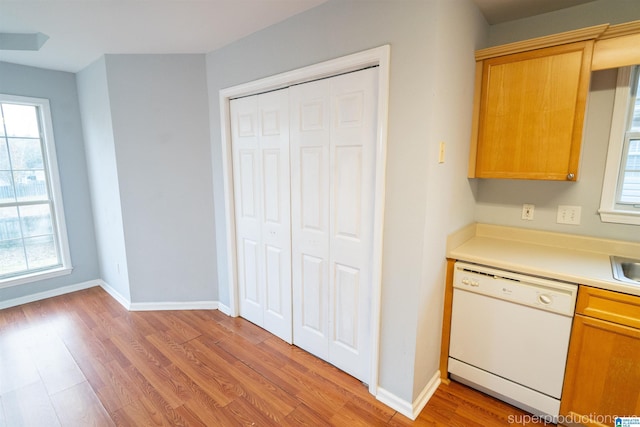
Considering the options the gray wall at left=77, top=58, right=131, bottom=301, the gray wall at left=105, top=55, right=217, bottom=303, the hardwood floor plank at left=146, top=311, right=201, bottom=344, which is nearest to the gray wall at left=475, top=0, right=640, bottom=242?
the gray wall at left=105, top=55, right=217, bottom=303

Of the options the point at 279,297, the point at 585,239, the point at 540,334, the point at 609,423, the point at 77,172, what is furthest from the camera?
the point at 77,172

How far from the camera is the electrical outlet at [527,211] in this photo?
215 cm

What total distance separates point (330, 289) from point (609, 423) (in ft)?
5.39

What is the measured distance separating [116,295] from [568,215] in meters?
4.39

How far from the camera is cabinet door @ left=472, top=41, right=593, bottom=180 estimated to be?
1713 mm

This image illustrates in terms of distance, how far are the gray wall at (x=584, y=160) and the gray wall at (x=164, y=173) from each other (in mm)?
2613

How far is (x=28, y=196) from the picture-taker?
3328 mm

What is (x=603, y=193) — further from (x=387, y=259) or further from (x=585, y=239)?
(x=387, y=259)

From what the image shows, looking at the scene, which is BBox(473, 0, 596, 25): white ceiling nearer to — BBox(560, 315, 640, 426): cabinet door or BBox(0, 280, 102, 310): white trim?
BBox(560, 315, 640, 426): cabinet door

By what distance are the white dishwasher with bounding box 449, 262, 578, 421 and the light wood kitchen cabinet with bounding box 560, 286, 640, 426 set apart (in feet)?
0.15

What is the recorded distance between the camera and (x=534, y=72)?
5.93ft

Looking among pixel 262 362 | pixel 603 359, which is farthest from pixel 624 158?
pixel 262 362

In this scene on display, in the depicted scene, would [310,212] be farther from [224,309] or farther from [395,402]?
[224,309]

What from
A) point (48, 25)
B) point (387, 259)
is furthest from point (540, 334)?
point (48, 25)
